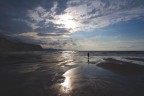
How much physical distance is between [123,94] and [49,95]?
17.7 ft

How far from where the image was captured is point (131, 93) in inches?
301

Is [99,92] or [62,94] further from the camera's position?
[99,92]

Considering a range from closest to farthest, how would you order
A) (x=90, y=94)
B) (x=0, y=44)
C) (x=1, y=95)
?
(x=1, y=95)
(x=90, y=94)
(x=0, y=44)

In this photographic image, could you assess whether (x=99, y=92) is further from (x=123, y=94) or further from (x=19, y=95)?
(x=19, y=95)

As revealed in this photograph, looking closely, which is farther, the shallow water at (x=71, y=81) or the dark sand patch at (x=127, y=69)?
the dark sand patch at (x=127, y=69)

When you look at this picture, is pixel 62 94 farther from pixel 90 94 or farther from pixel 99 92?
pixel 99 92

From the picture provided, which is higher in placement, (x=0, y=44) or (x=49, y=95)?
(x=0, y=44)

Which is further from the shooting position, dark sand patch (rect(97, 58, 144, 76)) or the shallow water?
dark sand patch (rect(97, 58, 144, 76))

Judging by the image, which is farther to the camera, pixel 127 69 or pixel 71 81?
pixel 127 69

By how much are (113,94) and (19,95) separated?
22.0 ft

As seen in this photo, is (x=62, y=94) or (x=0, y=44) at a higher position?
(x=0, y=44)

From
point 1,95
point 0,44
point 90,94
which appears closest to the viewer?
point 1,95

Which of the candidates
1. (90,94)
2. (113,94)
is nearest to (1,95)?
(90,94)

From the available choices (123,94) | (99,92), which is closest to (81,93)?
(99,92)
